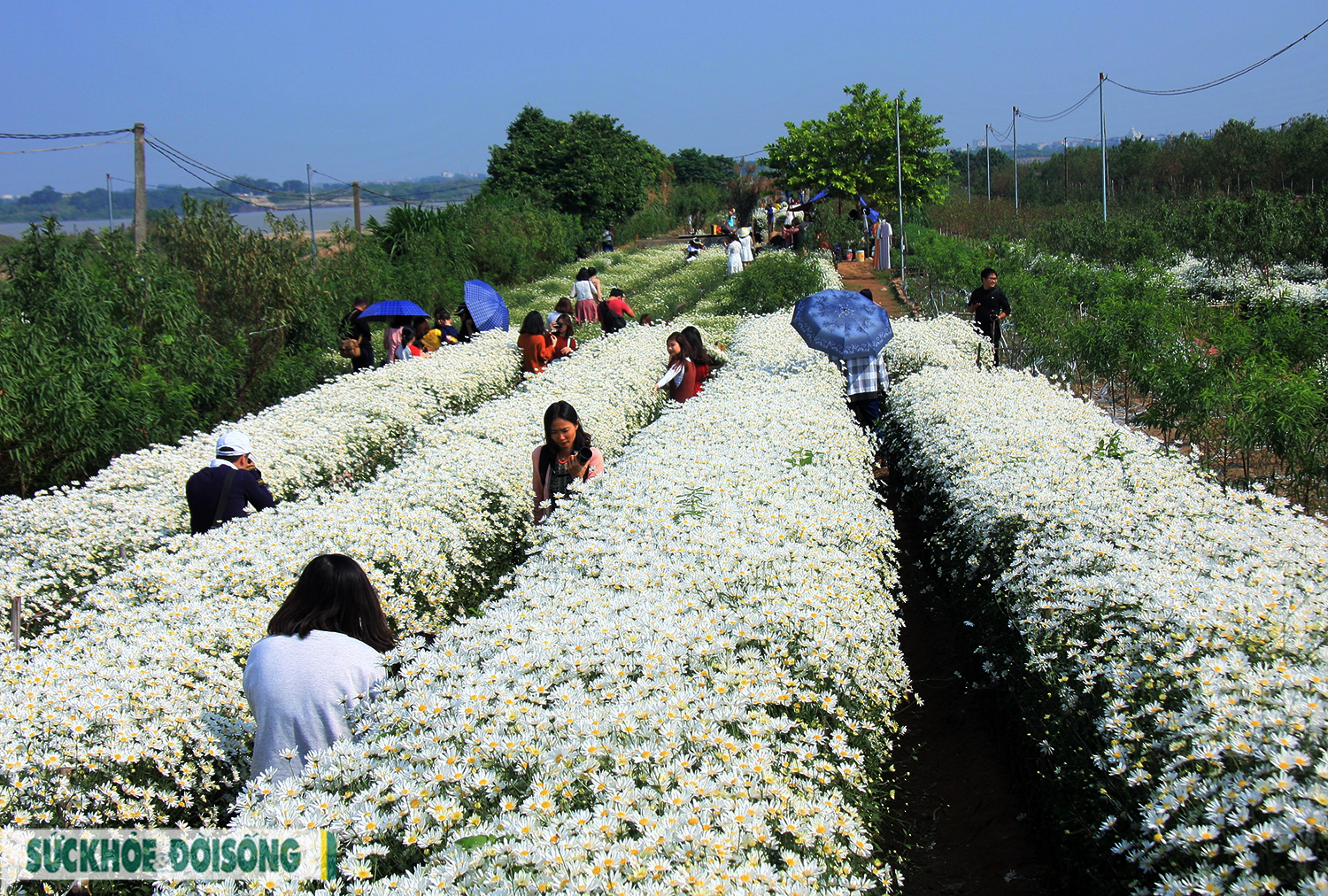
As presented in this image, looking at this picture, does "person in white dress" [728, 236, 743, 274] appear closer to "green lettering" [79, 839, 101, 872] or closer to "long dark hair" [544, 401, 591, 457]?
"long dark hair" [544, 401, 591, 457]

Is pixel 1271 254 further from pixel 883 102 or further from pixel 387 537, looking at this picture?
pixel 387 537

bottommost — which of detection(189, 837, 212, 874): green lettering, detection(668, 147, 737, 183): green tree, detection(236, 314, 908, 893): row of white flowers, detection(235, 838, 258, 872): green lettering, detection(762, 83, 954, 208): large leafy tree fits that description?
detection(189, 837, 212, 874): green lettering

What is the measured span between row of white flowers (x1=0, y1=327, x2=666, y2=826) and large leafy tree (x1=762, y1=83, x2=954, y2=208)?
32.1 meters

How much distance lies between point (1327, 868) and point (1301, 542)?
2.43 m

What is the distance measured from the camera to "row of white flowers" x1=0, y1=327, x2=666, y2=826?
3488 millimetres

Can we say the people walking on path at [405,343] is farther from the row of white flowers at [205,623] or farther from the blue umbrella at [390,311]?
the row of white flowers at [205,623]

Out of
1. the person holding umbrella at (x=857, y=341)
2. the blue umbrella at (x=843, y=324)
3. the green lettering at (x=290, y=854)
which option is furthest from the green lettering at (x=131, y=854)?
the blue umbrella at (x=843, y=324)

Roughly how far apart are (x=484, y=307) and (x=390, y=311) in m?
2.13

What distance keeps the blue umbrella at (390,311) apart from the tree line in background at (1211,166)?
31519mm

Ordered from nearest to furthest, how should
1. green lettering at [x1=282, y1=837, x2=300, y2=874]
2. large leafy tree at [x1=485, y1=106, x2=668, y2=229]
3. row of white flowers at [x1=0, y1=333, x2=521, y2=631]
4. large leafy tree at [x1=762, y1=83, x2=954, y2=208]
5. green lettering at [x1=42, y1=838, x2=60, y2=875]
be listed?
green lettering at [x1=282, y1=837, x2=300, y2=874] < green lettering at [x1=42, y1=838, x2=60, y2=875] < row of white flowers at [x1=0, y1=333, x2=521, y2=631] < large leafy tree at [x1=762, y1=83, x2=954, y2=208] < large leafy tree at [x1=485, y1=106, x2=668, y2=229]

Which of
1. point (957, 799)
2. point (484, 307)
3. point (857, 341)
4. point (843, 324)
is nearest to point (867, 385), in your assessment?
point (857, 341)

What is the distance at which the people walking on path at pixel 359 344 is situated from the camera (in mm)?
14328

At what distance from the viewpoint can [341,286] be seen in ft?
62.6

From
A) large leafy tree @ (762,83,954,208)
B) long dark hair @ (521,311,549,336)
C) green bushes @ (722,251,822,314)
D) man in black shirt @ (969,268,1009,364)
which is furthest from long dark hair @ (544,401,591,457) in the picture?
large leafy tree @ (762,83,954,208)
